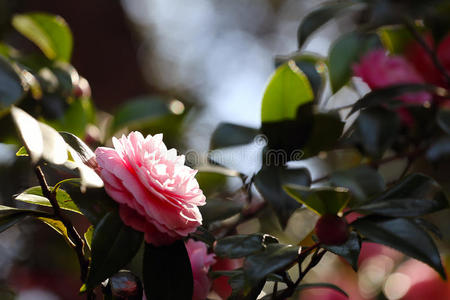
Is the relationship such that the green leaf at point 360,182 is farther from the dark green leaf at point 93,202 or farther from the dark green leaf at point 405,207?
Result: the dark green leaf at point 93,202

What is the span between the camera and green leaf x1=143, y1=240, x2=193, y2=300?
1.64 ft

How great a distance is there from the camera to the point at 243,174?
29.8 inches

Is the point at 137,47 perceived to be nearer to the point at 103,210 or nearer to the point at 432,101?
the point at 432,101

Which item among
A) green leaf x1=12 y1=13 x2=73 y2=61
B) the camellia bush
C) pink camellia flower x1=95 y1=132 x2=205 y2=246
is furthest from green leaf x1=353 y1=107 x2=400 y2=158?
green leaf x1=12 y1=13 x2=73 y2=61

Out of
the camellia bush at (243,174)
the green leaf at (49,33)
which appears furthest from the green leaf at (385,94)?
the green leaf at (49,33)

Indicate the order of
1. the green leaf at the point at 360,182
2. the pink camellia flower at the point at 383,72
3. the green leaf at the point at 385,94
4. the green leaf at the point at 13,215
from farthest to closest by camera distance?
1. the pink camellia flower at the point at 383,72
2. the green leaf at the point at 385,94
3. the green leaf at the point at 360,182
4. the green leaf at the point at 13,215

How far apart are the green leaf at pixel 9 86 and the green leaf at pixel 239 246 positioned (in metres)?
0.23

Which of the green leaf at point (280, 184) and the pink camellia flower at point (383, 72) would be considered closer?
the green leaf at point (280, 184)

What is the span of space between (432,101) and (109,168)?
2.05 feet

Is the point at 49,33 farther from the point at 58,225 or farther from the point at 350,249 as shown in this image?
the point at 350,249

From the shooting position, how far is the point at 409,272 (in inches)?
39.9

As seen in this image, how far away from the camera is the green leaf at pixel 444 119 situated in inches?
28.7

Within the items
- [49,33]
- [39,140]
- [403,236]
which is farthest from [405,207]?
[49,33]

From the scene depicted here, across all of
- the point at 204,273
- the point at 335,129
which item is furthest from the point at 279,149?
the point at 204,273
